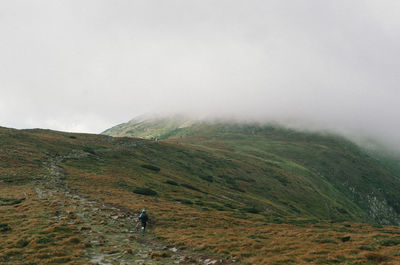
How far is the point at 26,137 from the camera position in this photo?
68.2 meters

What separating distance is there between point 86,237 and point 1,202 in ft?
54.6

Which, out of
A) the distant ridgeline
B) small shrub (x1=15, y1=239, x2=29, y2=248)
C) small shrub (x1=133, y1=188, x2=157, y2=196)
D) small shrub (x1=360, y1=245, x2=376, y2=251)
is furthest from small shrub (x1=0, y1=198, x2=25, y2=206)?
the distant ridgeline

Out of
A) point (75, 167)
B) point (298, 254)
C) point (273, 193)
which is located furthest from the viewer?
point (273, 193)

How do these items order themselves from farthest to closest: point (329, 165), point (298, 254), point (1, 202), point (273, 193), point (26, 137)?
point (329, 165)
point (273, 193)
point (26, 137)
point (1, 202)
point (298, 254)

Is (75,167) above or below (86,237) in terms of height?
Answer: above

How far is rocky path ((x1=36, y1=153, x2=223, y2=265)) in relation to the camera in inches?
650

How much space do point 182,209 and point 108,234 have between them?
14.9 m

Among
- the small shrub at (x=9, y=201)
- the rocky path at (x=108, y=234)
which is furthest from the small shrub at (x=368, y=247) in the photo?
the small shrub at (x=9, y=201)

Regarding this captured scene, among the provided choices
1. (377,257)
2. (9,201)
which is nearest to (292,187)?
(377,257)

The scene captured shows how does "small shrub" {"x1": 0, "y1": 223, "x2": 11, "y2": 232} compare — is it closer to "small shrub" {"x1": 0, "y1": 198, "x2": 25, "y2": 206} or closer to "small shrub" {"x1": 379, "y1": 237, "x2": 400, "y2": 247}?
"small shrub" {"x1": 0, "y1": 198, "x2": 25, "y2": 206}

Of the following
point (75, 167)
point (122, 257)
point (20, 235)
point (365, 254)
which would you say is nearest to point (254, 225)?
point (365, 254)

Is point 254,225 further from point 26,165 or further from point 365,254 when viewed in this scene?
point 26,165

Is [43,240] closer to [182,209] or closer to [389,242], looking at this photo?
[182,209]

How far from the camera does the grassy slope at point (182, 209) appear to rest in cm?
1784
